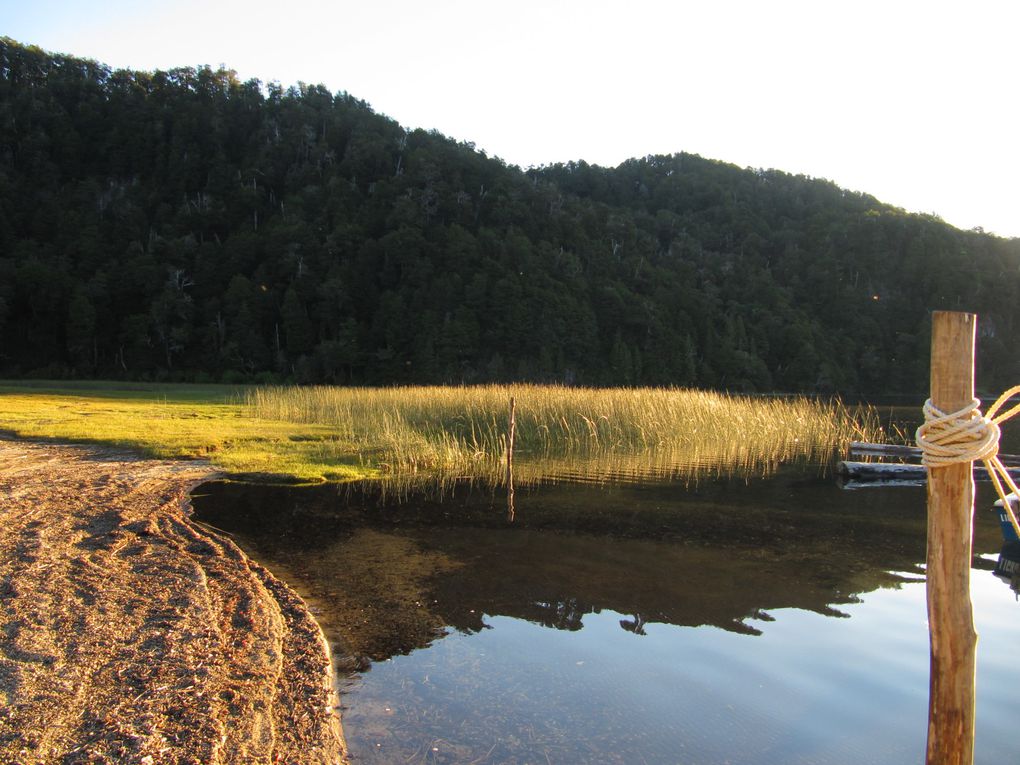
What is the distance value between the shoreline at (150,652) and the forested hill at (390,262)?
175ft

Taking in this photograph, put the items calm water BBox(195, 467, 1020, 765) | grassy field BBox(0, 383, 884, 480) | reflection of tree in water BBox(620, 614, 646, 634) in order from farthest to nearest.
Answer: grassy field BBox(0, 383, 884, 480)
reflection of tree in water BBox(620, 614, 646, 634)
calm water BBox(195, 467, 1020, 765)

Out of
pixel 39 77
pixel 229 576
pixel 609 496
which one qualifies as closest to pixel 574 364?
pixel 609 496

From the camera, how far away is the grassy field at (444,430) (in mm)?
13336

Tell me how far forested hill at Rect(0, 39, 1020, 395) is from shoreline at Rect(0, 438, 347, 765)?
175 ft

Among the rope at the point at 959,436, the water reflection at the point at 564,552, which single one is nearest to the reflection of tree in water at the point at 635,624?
the water reflection at the point at 564,552

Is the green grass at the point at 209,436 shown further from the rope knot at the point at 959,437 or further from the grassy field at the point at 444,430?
the rope knot at the point at 959,437

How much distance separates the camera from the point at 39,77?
309 ft

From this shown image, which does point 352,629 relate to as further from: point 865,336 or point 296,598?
point 865,336

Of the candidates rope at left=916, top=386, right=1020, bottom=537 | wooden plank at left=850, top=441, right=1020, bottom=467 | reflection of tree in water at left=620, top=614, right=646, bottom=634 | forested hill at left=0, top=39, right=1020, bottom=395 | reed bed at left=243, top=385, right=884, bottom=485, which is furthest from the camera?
forested hill at left=0, top=39, right=1020, bottom=395

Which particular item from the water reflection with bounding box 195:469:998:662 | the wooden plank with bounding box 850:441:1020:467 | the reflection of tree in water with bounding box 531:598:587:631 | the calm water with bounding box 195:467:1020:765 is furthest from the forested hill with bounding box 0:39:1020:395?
the reflection of tree in water with bounding box 531:598:587:631

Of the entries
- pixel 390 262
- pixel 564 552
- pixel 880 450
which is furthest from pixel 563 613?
pixel 390 262

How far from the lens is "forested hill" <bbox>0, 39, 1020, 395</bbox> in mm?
64188

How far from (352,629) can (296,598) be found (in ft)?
2.14

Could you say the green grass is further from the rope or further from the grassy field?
the rope
